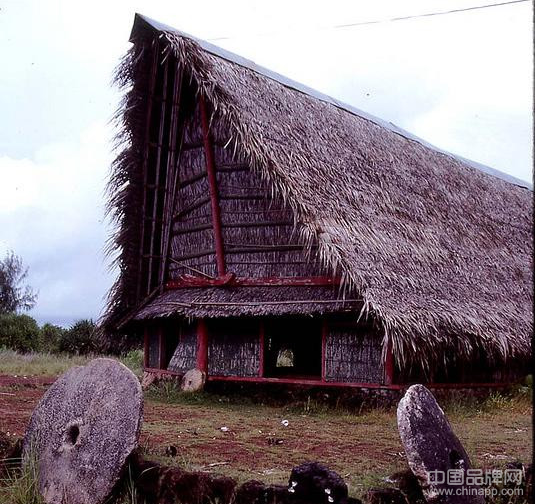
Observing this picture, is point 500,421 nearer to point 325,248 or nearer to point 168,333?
point 325,248

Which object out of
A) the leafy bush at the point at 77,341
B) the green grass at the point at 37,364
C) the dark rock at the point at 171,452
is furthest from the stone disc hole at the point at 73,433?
the leafy bush at the point at 77,341

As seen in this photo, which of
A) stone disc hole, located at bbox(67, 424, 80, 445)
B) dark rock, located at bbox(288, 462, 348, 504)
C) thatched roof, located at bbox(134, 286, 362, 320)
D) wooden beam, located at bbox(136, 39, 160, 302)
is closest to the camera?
dark rock, located at bbox(288, 462, 348, 504)

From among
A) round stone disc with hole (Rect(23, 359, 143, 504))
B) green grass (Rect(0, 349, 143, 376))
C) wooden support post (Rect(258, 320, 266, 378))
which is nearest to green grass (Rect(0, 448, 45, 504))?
round stone disc with hole (Rect(23, 359, 143, 504))

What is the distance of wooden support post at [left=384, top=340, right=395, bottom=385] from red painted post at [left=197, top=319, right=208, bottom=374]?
3208 mm

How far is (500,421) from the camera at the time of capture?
344 inches

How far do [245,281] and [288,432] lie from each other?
3639 millimetres

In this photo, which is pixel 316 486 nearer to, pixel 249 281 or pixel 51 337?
pixel 249 281

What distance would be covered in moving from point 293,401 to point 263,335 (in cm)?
116

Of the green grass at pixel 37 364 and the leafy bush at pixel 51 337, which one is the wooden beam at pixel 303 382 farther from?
the leafy bush at pixel 51 337

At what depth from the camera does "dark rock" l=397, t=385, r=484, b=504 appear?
4.26 meters

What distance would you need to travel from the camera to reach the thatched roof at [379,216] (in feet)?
28.8

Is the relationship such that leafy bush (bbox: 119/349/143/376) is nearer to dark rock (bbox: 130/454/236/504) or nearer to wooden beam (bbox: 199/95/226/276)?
wooden beam (bbox: 199/95/226/276)

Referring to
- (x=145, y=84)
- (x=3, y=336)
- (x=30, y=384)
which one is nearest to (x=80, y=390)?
(x=30, y=384)

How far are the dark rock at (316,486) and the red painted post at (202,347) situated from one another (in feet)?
23.0
